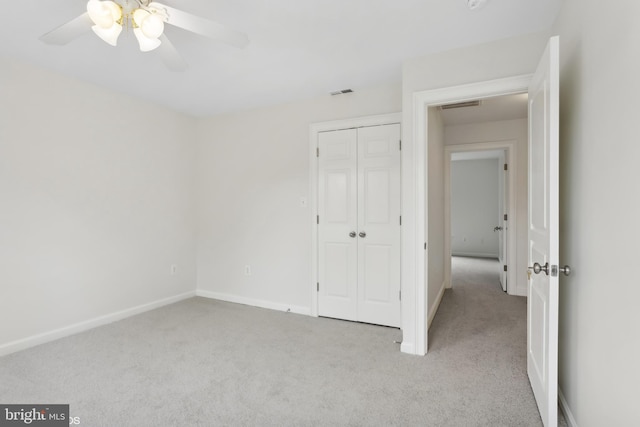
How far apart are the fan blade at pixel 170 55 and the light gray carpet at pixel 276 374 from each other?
2.12 meters

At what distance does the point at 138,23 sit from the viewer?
5.35 feet

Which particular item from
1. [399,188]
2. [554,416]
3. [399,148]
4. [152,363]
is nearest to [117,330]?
[152,363]

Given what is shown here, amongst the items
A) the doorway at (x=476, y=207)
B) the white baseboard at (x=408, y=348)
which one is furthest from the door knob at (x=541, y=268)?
the doorway at (x=476, y=207)

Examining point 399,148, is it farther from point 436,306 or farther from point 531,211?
point 436,306

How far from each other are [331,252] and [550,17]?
2.59 metres

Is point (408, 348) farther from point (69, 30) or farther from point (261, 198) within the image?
point (69, 30)

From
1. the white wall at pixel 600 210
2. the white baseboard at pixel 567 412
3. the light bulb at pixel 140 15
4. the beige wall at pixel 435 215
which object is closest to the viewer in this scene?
the white wall at pixel 600 210

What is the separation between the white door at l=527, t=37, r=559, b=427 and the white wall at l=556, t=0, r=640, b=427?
0.13m

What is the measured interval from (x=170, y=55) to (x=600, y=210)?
7.97 feet

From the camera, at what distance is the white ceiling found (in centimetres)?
196

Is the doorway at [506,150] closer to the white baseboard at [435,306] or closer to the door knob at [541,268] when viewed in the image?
the white baseboard at [435,306]

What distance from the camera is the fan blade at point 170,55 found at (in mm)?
1909

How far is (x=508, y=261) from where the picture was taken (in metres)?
4.57

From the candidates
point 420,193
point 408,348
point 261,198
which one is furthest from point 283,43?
point 408,348
